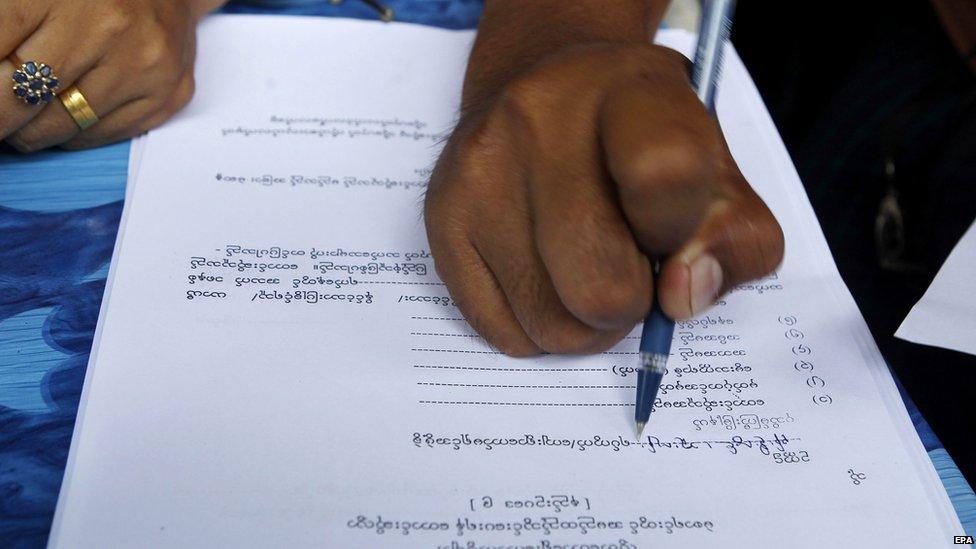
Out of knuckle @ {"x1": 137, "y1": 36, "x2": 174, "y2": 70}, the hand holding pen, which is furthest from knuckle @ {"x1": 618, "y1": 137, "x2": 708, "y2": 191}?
knuckle @ {"x1": 137, "y1": 36, "x2": 174, "y2": 70}

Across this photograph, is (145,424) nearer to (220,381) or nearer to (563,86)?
(220,381)

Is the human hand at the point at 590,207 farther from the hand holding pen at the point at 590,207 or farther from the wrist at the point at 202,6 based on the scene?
the wrist at the point at 202,6

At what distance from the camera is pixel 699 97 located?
42cm

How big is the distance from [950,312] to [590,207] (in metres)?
0.22

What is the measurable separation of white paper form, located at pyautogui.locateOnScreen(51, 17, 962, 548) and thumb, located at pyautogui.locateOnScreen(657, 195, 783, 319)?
83 millimetres

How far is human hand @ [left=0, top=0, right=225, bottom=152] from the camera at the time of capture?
0.52 meters

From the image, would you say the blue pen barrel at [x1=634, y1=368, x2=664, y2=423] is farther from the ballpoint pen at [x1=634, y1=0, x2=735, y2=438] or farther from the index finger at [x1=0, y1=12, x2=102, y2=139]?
the index finger at [x1=0, y1=12, x2=102, y2=139]

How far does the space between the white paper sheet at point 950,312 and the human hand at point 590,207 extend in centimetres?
11

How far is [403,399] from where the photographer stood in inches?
17.8

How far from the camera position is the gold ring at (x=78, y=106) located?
55cm

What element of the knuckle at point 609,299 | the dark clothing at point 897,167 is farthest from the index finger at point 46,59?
the dark clothing at point 897,167

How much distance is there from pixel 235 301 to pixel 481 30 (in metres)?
0.28

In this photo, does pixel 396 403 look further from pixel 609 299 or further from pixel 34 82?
pixel 34 82

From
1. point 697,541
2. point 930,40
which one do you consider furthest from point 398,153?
point 930,40
